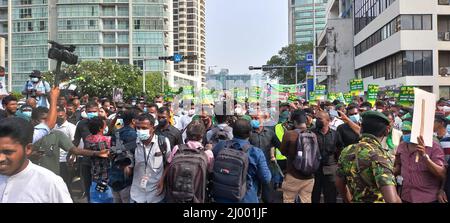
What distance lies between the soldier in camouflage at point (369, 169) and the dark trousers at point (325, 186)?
2436mm

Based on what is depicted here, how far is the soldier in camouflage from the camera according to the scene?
3.11m

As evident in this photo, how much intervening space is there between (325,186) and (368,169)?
9.38 ft

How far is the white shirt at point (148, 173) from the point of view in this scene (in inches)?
176

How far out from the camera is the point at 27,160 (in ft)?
8.06

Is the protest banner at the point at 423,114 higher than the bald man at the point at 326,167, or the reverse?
the protest banner at the point at 423,114

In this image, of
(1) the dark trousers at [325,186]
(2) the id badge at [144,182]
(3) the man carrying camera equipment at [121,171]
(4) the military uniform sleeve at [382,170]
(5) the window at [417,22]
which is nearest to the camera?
(4) the military uniform sleeve at [382,170]

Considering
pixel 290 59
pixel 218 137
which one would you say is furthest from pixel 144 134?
pixel 290 59

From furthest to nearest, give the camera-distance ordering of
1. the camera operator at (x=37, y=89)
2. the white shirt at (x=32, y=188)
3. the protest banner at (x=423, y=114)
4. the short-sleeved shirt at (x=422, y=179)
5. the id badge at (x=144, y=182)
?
1. the camera operator at (x=37, y=89)
2. the id badge at (x=144, y=182)
3. the short-sleeved shirt at (x=422, y=179)
4. the protest banner at (x=423, y=114)
5. the white shirt at (x=32, y=188)

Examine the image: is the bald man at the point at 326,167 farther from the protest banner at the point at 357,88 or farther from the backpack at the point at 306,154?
the protest banner at the point at 357,88

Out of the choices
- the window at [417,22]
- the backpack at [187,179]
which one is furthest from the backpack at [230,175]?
the window at [417,22]

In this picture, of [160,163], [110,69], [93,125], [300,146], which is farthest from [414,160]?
[110,69]

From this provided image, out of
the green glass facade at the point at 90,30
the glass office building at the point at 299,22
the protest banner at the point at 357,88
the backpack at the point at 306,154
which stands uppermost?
the glass office building at the point at 299,22

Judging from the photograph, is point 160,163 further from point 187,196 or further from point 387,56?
point 387,56

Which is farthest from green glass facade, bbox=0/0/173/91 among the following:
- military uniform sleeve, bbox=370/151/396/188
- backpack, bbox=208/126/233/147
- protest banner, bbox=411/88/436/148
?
military uniform sleeve, bbox=370/151/396/188
